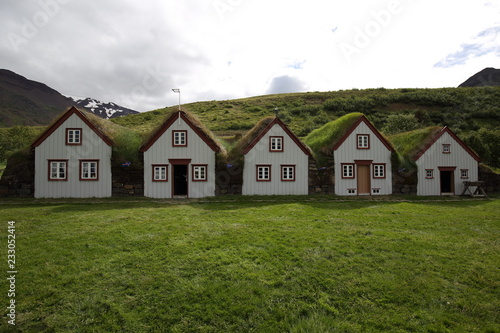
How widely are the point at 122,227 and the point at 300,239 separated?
7764mm

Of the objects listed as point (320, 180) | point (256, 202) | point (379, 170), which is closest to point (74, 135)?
point (256, 202)

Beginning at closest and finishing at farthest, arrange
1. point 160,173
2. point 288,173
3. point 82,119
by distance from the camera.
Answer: point 82,119 < point 160,173 < point 288,173

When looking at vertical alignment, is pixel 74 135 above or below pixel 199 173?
above

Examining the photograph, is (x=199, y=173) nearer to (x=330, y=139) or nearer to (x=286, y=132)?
(x=286, y=132)

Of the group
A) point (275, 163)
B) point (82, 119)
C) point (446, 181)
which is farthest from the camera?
point (446, 181)

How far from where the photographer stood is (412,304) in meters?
5.55

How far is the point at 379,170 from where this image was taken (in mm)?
23828

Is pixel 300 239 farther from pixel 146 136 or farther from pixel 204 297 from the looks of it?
pixel 146 136

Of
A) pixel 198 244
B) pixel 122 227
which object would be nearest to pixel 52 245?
pixel 122 227

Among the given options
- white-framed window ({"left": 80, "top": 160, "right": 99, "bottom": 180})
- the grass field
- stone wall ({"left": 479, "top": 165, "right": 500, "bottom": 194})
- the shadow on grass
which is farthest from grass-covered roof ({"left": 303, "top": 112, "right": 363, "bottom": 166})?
white-framed window ({"left": 80, "top": 160, "right": 99, "bottom": 180})

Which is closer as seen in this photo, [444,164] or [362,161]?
[362,161]

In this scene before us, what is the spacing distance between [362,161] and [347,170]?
1756mm

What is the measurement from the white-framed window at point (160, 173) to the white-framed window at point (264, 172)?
328 inches

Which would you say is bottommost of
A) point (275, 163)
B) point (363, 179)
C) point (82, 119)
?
point (363, 179)
